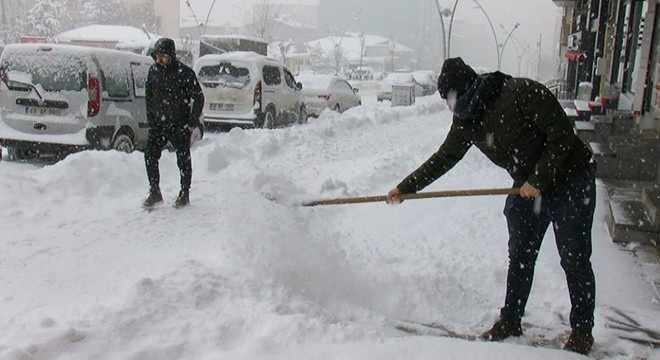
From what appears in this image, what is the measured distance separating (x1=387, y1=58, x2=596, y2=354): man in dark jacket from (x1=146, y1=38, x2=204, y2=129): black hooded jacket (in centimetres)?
310

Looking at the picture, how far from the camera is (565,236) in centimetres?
295

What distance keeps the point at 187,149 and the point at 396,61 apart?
90782 millimetres

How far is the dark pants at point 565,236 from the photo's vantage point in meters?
2.91

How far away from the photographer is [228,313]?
3.01m

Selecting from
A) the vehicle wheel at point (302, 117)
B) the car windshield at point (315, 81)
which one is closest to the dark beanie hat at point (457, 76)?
the vehicle wheel at point (302, 117)

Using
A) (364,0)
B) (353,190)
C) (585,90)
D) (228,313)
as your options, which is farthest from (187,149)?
(364,0)

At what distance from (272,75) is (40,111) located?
6004 mm

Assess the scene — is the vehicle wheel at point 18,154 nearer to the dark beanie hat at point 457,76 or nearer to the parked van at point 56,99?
the parked van at point 56,99

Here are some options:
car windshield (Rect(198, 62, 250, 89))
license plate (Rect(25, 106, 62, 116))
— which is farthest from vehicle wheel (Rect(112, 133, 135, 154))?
car windshield (Rect(198, 62, 250, 89))

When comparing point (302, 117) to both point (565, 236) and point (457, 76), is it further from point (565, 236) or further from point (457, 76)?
point (565, 236)

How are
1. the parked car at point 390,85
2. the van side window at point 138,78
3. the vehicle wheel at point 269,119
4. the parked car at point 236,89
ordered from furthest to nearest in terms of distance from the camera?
the parked car at point 390,85, the vehicle wheel at point 269,119, the parked car at point 236,89, the van side window at point 138,78

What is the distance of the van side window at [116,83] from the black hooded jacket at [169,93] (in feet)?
9.31

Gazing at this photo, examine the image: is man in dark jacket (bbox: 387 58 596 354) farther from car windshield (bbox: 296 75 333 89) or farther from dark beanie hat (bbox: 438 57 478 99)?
car windshield (bbox: 296 75 333 89)

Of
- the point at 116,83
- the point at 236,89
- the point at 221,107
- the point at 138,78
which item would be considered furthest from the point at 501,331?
the point at 221,107
